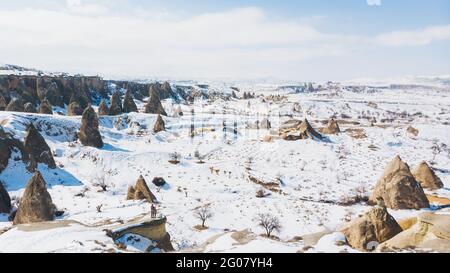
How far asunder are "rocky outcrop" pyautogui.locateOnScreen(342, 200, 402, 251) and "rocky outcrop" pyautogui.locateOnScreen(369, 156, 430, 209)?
949 centimetres

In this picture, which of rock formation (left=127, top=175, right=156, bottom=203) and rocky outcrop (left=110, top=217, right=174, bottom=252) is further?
rock formation (left=127, top=175, right=156, bottom=203)

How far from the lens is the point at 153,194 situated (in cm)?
3428

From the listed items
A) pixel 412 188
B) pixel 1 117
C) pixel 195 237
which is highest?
pixel 1 117

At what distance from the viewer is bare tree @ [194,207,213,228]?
2815 cm

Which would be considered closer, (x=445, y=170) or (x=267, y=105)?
(x=445, y=170)

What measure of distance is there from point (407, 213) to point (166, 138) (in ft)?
132

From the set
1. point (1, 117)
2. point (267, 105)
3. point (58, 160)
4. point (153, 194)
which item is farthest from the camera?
point (267, 105)

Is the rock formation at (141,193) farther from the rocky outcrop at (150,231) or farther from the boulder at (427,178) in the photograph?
the boulder at (427,178)

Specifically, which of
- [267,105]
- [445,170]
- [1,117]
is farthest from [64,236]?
[267,105]

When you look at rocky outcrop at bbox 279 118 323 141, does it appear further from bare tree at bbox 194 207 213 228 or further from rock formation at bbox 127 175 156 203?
rock formation at bbox 127 175 156 203

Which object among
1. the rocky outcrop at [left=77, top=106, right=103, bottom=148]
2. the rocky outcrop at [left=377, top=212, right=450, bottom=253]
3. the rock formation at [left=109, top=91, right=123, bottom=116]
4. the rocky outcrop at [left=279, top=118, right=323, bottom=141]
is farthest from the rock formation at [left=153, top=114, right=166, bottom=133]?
the rocky outcrop at [left=377, top=212, right=450, bottom=253]
